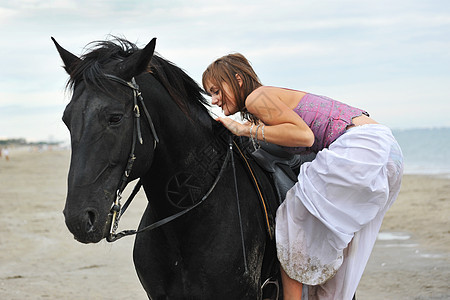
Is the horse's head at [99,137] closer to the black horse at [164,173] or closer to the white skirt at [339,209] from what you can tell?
the black horse at [164,173]

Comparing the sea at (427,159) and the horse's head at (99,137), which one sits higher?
the horse's head at (99,137)

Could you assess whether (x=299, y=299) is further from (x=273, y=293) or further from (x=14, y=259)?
(x=14, y=259)

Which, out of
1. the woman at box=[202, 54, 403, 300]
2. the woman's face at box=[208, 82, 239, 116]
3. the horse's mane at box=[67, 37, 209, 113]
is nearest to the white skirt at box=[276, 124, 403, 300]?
the woman at box=[202, 54, 403, 300]

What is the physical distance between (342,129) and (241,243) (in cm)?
86

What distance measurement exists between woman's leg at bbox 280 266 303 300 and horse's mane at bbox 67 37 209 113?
1072mm

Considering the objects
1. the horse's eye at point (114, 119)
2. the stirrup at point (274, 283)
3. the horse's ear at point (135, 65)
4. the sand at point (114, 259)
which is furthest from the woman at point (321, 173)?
the sand at point (114, 259)

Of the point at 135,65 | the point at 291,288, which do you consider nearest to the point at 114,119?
the point at 135,65

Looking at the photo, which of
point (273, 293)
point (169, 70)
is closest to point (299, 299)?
point (273, 293)

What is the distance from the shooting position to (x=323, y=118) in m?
3.14

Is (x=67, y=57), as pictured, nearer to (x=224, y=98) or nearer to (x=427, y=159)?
(x=224, y=98)

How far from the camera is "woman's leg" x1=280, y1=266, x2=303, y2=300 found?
3.14m

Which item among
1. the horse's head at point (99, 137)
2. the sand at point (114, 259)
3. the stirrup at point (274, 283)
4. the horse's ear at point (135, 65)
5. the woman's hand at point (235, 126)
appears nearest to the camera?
the horse's head at point (99, 137)

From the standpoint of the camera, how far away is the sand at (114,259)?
7.01 m

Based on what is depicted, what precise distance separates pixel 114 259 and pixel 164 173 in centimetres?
636
